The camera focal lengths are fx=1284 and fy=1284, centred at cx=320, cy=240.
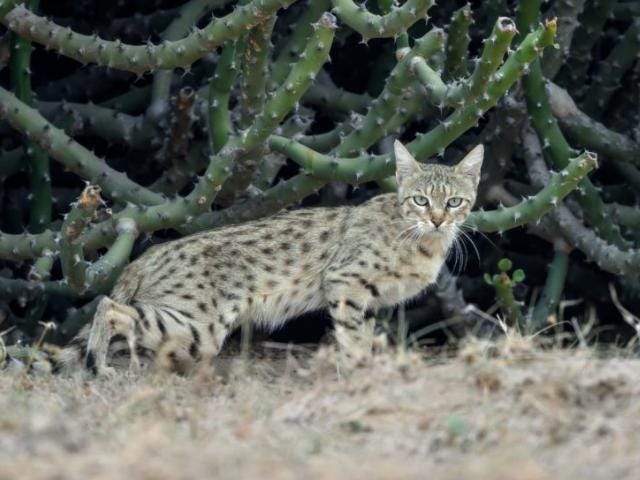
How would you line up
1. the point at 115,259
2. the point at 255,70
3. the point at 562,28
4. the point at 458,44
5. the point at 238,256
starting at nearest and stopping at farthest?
the point at 115,259
the point at 255,70
the point at 238,256
the point at 458,44
the point at 562,28

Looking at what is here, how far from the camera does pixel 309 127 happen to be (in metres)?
8.91

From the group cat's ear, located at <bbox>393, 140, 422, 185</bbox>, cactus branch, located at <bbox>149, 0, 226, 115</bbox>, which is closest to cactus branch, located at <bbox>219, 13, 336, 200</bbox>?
cat's ear, located at <bbox>393, 140, 422, 185</bbox>

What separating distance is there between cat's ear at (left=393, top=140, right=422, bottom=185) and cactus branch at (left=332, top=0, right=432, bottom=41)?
785mm

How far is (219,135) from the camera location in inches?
306

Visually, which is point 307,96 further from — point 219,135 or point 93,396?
point 93,396

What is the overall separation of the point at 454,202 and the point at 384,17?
1.34m

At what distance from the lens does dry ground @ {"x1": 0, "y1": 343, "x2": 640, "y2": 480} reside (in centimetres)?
407

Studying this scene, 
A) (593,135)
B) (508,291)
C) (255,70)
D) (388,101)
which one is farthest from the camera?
(593,135)

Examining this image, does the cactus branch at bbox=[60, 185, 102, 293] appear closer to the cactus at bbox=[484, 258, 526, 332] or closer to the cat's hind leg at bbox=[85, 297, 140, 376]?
the cat's hind leg at bbox=[85, 297, 140, 376]

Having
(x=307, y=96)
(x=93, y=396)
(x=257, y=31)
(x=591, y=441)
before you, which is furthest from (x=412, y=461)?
(x=307, y=96)

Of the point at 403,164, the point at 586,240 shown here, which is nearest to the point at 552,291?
the point at 586,240

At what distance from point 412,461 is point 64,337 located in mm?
4572

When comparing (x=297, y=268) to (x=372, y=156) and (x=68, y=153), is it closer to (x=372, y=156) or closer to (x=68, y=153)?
(x=372, y=156)

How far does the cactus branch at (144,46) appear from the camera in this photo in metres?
7.19
